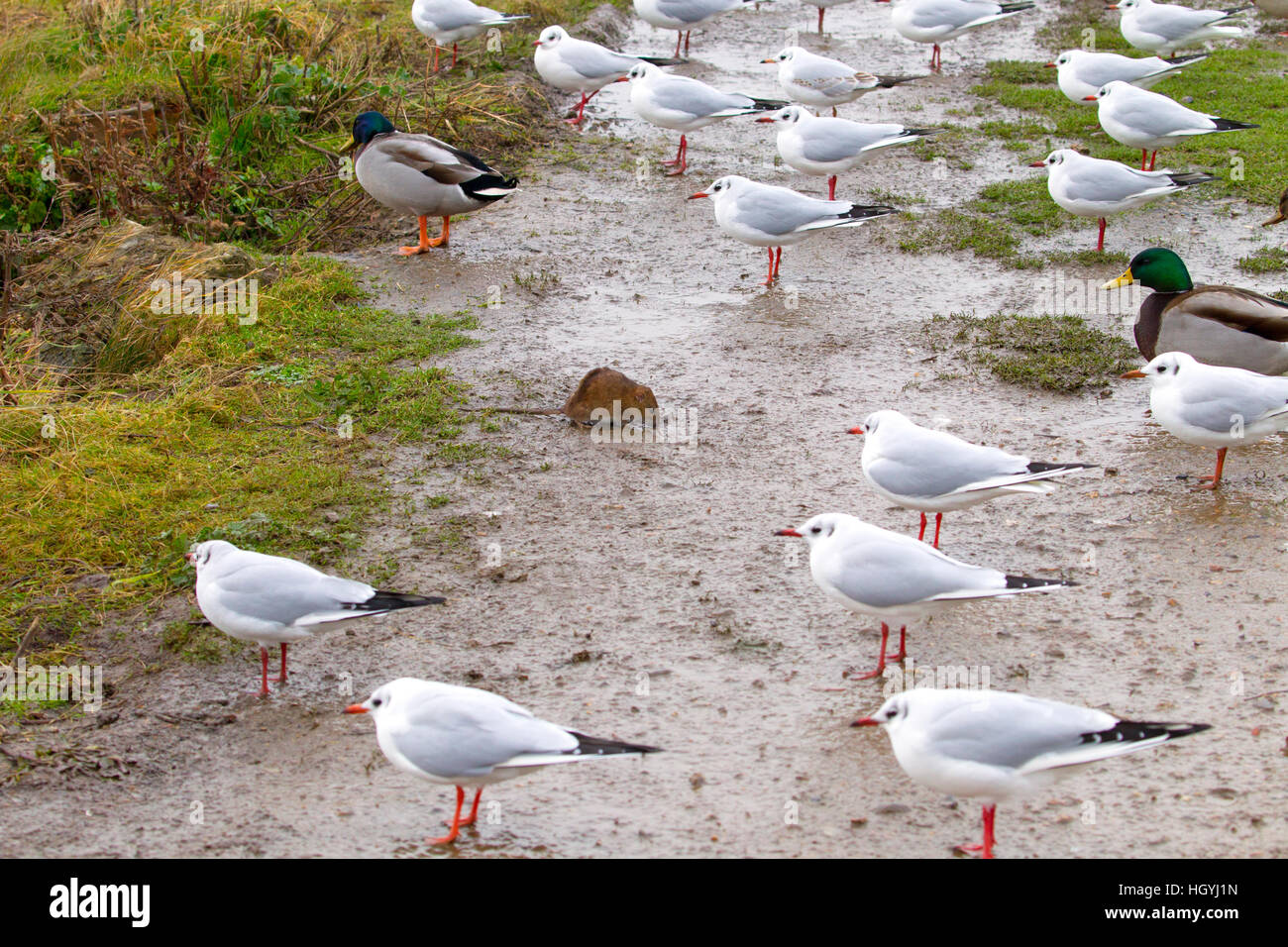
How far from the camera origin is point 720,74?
13383 mm

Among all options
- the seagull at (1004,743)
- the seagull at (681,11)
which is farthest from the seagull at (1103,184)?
the seagull at (1004,743)

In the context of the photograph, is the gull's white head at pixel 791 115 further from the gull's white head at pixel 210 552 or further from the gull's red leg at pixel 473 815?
the gull's red leg at pixel 473 815

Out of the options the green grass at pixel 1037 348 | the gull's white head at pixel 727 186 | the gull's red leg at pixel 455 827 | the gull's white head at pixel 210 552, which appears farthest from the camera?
the gull's white head at pixel 727 186

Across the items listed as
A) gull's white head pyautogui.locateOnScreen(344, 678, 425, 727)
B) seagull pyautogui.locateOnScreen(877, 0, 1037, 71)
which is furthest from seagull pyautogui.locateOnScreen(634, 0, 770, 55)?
gull's white head pyautogui.locateOnScreen(344, 678, 425, 727)

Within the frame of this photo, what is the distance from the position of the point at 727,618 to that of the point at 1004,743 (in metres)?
1.75

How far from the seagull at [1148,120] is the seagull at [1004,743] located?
24.0 feet

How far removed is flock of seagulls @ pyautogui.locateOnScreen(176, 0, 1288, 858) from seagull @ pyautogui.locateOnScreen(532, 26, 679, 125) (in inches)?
0.8

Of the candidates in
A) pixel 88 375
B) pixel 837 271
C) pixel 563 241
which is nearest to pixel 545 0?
pixel 563 241

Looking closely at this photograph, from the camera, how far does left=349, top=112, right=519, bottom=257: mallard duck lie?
938cm

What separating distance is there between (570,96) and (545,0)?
1959 millimetres

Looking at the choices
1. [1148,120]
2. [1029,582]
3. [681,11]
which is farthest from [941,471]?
[681,11]

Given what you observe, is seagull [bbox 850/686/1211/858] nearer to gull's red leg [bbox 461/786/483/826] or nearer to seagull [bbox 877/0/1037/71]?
gull's red leg [bbox 461/786/483/826]

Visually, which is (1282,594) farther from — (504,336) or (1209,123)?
(1209,123)

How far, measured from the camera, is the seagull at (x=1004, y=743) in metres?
3.97
